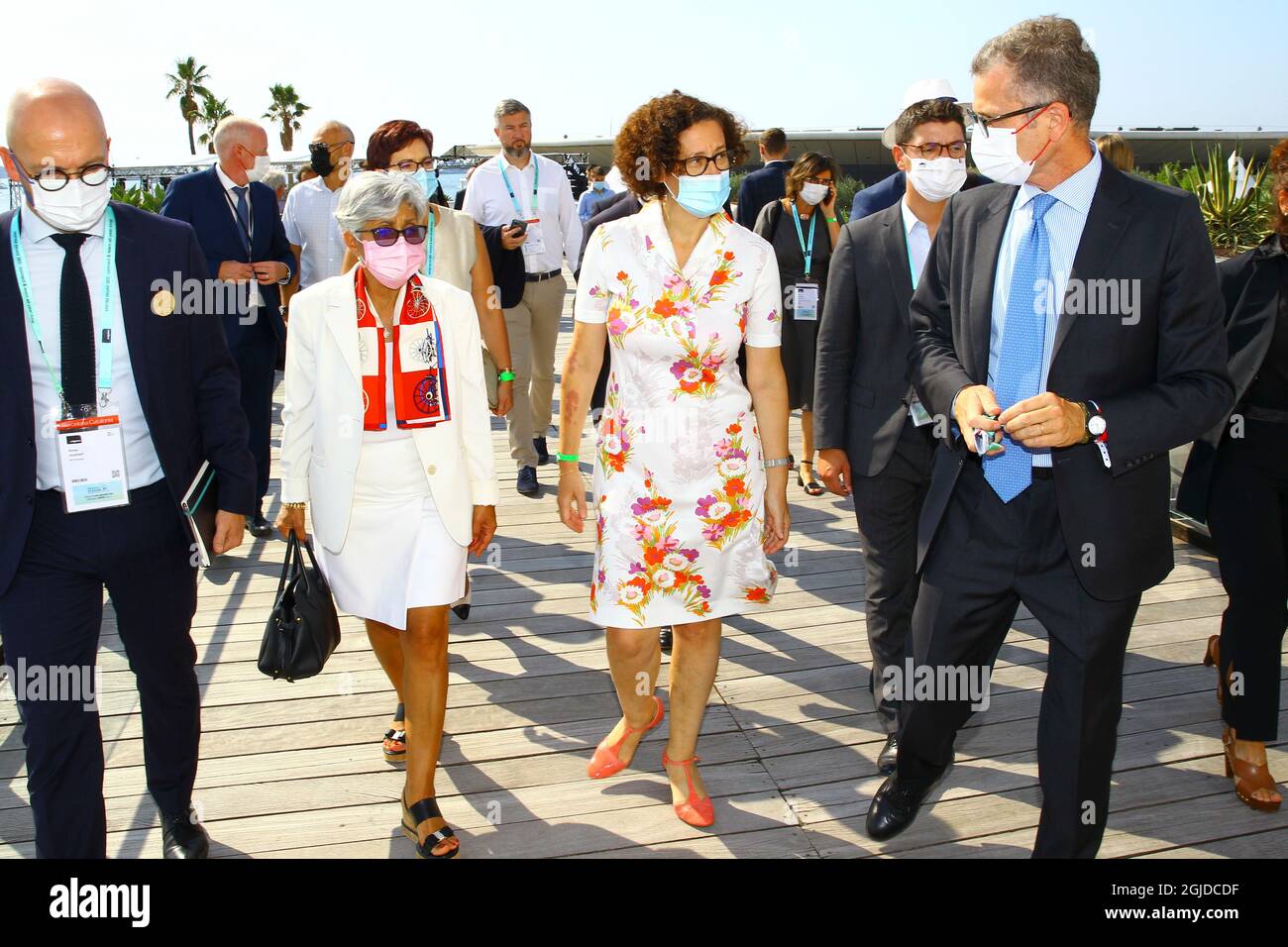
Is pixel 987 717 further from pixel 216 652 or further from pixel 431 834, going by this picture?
pixel 216 652

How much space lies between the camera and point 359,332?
323 cm

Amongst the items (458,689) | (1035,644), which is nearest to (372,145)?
(458,689)

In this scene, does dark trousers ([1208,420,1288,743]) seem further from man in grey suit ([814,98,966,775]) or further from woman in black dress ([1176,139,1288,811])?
man in grey suit ([814,98,966,775])

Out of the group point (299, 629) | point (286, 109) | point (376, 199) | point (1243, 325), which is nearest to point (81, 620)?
point (299, 629)

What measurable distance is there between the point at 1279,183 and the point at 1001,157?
1288mm

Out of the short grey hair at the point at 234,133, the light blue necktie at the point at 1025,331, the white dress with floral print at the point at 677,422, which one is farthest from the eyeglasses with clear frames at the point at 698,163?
the short grey hair at the point at 234,133

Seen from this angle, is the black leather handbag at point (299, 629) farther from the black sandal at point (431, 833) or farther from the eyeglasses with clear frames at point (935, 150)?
the eyeglasses with clear frames at point (935, 150)

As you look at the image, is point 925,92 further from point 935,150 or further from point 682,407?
point 682,407

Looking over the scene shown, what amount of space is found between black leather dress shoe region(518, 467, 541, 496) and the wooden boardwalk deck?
1693 mm

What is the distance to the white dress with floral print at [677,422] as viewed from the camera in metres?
3.32

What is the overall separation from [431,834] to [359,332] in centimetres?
148

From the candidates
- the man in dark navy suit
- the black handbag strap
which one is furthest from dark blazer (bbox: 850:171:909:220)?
the man in dark navy suit

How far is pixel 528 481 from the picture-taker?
23.0 feet

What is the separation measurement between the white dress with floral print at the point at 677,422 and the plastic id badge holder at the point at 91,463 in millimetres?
1370
